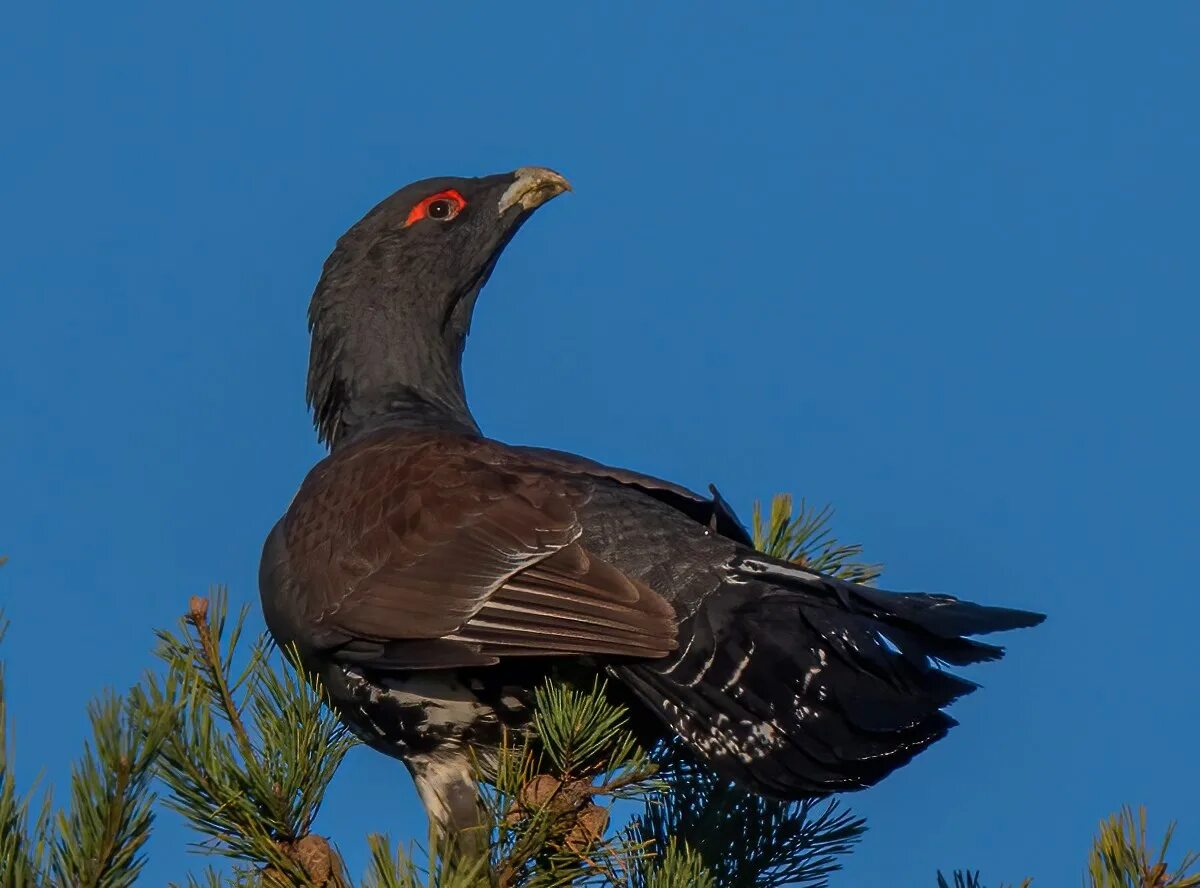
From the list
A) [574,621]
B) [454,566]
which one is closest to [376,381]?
[454,566]

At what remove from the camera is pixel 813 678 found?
4543mm

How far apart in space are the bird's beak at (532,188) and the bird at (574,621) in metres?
1.79

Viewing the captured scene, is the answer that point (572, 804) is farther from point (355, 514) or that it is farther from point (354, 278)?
point (354, 278)

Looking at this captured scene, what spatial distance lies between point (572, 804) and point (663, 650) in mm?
799

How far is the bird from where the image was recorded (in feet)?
14.6

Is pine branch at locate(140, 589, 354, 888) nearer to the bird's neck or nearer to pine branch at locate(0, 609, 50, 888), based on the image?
pine branch at locate(0, 609, 50, 888)

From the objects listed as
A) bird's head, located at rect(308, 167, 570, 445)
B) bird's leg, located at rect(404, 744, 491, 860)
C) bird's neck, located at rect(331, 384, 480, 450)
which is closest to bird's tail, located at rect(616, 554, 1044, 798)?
bird's leg, located at rect(404, 744, 491, 860)

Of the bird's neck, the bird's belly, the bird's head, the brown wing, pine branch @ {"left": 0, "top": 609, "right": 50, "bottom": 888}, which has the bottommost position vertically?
pine branch @ {"left": 0, "top": 609, "right": 50, "bottom": 888}

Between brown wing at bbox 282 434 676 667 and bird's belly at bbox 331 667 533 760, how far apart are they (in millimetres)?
165

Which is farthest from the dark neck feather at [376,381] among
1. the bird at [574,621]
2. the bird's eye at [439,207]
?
the bird at [574,621]

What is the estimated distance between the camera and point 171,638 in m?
4.45

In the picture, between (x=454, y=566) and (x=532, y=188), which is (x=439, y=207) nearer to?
(x=532, y=188)

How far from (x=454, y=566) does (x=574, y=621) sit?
0.57 metres

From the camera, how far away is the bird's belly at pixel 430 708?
17.0ft
